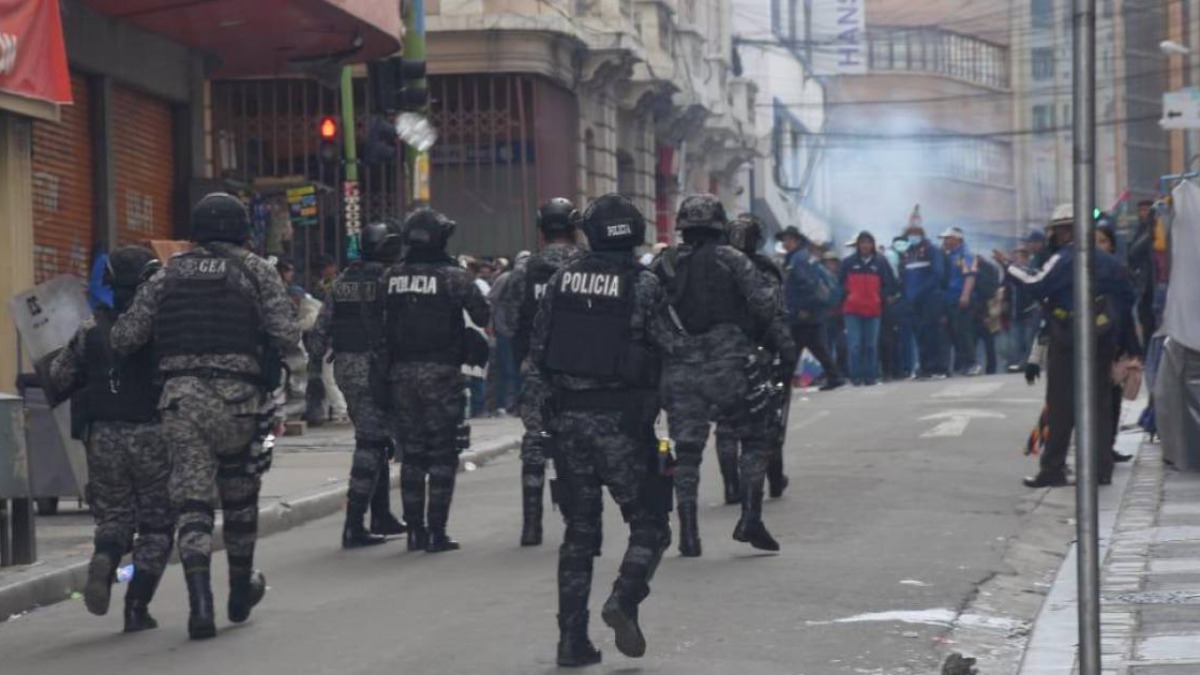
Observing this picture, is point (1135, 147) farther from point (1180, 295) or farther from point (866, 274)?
point (1180, 295)

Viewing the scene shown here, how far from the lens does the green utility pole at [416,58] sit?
872 inches

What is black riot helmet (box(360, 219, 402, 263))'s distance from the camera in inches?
516

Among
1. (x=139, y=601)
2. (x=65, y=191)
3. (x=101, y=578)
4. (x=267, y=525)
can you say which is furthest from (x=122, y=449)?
(x=65, y=191)

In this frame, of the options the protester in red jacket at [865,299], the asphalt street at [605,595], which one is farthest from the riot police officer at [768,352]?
the protester in red jacket at [865,299]

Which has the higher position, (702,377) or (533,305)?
(533,305)

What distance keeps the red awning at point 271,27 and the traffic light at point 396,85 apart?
1.68ft

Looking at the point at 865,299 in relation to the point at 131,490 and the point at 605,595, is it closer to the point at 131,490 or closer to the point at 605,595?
the point at 605,595

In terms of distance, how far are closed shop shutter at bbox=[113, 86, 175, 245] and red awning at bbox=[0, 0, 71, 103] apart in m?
3.96

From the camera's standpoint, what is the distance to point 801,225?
6544cm

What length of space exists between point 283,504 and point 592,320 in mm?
6770

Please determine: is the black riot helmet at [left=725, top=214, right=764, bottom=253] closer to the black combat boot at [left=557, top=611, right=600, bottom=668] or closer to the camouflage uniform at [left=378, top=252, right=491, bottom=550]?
the camouflage uniform at [left=378, top=252, right=491, bottom=550]

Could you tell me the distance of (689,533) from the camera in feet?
39.7

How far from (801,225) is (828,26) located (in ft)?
25.2

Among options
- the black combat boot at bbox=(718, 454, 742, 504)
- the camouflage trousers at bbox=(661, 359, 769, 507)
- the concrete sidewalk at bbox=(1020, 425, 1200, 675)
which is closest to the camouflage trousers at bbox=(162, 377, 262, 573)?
the camouflage trousers at bbox=(661, 359, 769, 507)
